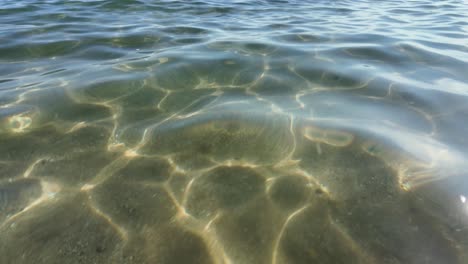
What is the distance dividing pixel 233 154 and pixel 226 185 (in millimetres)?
329

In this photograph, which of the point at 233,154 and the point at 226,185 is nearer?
the point at 226,185

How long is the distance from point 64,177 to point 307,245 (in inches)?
61.3

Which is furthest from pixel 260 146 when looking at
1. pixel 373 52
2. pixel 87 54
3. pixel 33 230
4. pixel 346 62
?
pixel 87 54

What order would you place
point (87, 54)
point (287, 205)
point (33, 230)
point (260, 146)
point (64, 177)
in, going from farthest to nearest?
point (87, 54), point (260, 146), point (64, 177), point (287, 205), point (33, 230)

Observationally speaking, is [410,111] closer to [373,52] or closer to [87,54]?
[373,52]

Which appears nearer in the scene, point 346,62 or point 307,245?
point 307,245

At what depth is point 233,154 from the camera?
209 centimetres

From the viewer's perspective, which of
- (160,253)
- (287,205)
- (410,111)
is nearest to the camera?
(160,253)

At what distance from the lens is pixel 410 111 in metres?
2.59

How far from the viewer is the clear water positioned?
1460 millimetres

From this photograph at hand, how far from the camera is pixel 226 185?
182cm

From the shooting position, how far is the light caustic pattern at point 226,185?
143 cm

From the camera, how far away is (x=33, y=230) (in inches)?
59.6

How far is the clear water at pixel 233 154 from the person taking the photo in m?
1.46
